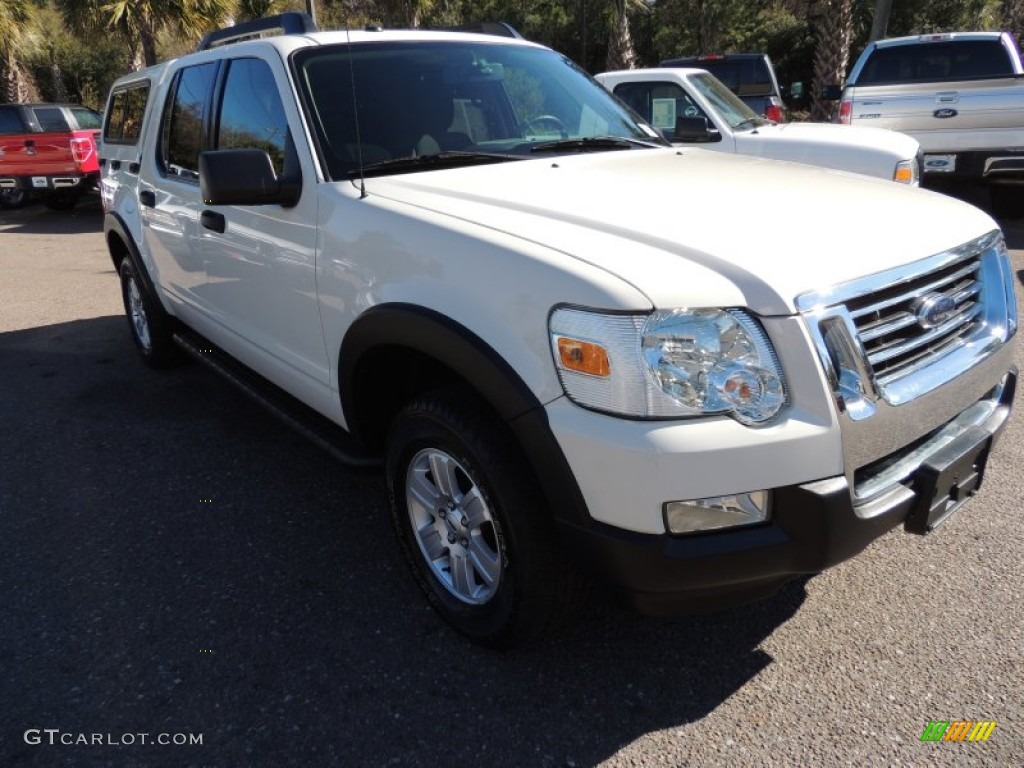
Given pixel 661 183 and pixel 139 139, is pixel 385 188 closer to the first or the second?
pixel 661 183

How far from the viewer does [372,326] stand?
2.59m

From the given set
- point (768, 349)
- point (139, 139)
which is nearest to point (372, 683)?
point (768, 349)

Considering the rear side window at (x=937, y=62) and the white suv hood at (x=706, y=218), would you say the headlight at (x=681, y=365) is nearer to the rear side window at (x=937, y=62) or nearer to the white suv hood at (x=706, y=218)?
the white suv hood at (x=706, y=218)

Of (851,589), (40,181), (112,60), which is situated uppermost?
(112,60)

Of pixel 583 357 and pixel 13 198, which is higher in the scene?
pixel 583 357

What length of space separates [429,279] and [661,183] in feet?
2.96

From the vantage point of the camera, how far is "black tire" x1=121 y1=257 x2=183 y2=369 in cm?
510

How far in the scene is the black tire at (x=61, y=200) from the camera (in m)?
15.1

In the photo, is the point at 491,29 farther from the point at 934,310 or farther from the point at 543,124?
the point at 934,310

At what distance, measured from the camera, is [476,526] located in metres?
2.51

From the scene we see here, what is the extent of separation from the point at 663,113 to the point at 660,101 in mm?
112

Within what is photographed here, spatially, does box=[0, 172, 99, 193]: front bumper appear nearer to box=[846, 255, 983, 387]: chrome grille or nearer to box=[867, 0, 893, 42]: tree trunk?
box=[867, 0, 893, 42]: tree trunk

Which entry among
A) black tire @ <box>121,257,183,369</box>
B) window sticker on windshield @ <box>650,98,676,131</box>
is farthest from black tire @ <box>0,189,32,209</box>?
window sticker on windshield @ <box>650,98,676,131</box>

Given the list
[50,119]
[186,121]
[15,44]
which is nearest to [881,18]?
[186,121]
